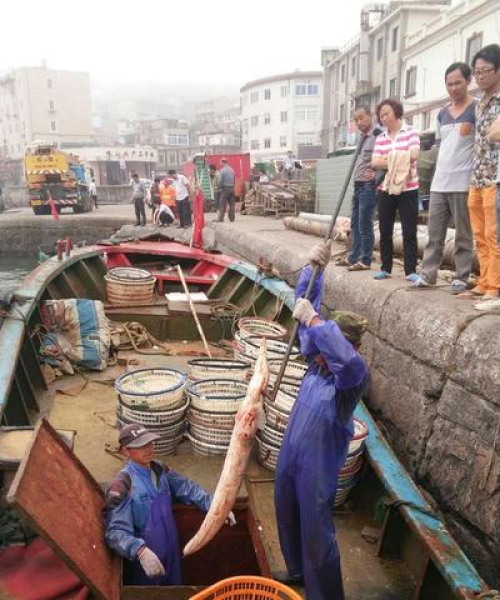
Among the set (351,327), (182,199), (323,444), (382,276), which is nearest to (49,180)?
(182,199)

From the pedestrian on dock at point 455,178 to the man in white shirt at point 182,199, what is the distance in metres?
12.4

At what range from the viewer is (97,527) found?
8.71ft

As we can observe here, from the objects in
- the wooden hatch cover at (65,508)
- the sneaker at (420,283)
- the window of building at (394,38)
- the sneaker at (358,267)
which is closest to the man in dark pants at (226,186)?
the sneaker at (358,267)

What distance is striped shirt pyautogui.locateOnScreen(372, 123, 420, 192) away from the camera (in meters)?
5.01

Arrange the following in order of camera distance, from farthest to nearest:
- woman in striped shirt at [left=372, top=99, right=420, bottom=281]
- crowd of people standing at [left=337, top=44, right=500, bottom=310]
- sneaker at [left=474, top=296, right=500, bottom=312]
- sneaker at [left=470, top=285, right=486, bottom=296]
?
woman in striped shirt at [left=372, top=99, right=420, bottom=281] → sneaker at [left=470, top=285, right=486, bottom=296] → crowd of people standing at [left=337, top=44, right=500, bottom=310] → sneaker at [left=474, top=296, right=500, bottom=312]

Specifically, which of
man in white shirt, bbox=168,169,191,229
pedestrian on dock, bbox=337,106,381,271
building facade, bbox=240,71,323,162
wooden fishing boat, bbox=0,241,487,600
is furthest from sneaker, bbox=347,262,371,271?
building facade, bbox=240,71,323,162

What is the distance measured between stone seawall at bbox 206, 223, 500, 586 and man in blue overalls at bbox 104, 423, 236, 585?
1.53 metres

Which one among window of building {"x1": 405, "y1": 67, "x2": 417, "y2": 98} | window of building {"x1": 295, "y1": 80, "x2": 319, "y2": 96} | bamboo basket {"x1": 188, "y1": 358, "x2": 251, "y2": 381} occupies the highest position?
window of building {"x1": 295, "y1": 80, "x2": 319, "y2": 96}

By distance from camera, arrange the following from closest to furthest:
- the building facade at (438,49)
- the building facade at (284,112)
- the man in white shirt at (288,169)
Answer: the building facade at (438,49)
the man in white shirt at (288,169)
the building facade at (284,112)

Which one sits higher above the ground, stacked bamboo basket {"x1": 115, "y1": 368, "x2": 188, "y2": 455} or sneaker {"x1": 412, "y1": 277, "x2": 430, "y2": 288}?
sneaker {"x1": 412, "y1": 277, "x2": 430, "y2": 288}

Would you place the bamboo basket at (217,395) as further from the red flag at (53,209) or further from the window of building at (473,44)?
the window of building at (473,44)

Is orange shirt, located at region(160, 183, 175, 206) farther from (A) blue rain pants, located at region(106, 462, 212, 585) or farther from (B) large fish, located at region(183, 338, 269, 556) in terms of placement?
(B) large fish, located at region(183, 338, 269, 556)

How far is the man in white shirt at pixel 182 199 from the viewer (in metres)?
16.2

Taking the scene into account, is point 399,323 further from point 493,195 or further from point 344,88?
point 344,88
